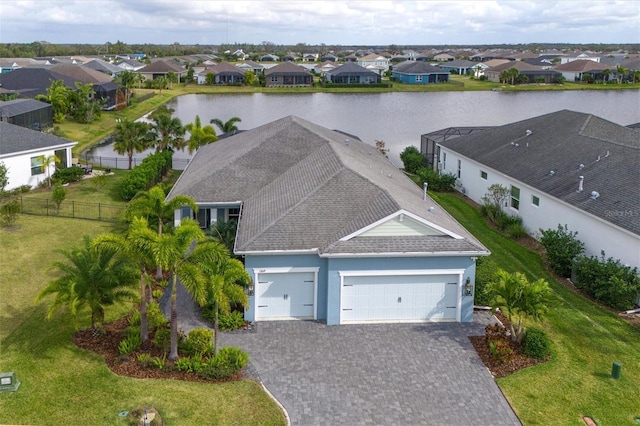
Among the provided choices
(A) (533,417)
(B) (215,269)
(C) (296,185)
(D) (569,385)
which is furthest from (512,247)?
(B) (215,269)

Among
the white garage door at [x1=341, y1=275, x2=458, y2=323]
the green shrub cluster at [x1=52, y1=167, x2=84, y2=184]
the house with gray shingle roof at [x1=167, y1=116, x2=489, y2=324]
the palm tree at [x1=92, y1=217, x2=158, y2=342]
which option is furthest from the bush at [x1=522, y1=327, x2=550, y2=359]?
the green shrub cluster at [x1=52, y1=167, x2=84, y2=184]

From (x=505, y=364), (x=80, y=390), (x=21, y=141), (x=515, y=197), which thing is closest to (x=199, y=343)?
(x=80, y=390)

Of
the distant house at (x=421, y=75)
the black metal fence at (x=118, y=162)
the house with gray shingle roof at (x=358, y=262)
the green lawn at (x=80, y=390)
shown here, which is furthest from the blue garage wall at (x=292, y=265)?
the distant house at (x=421, y=75)

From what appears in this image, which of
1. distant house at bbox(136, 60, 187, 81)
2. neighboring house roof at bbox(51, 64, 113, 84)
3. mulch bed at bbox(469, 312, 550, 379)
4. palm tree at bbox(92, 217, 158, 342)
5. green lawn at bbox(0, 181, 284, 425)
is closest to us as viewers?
green lawn at bbox(0, 181, 284, 425)

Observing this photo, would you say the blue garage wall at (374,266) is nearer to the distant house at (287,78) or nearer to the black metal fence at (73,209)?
the black metal fence at (73,209)

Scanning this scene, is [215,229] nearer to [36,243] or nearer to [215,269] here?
[215,269]

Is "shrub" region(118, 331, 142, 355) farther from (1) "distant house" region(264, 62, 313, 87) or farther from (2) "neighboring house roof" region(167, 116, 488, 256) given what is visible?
(1) "distant house" region(264, 62, 313, 87)
